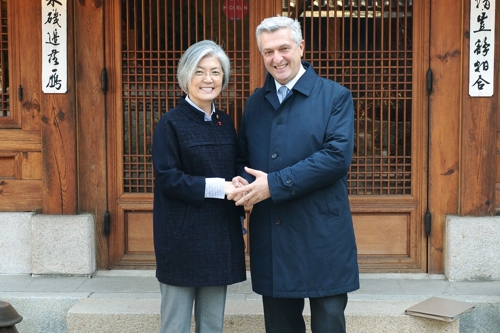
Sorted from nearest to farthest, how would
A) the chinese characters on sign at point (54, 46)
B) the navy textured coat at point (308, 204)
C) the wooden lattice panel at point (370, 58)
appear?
the navy textured coat at point (308, 204) < the chinese characters on sign at point (54, 46) < the wooden lattice panel at point (370, 58)

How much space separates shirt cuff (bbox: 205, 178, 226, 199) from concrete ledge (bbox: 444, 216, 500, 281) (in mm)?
2687

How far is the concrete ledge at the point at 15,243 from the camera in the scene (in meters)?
5.97

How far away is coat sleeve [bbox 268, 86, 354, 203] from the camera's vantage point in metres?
3.68

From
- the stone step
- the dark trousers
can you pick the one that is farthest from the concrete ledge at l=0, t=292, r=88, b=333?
the dark trousers

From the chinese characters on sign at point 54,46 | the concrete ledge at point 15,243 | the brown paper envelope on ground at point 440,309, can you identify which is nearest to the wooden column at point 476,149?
the brown paper envelope on ground at point 440,309

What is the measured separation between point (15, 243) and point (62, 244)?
46 centimetres

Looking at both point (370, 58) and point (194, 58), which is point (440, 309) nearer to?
point (370, 58)

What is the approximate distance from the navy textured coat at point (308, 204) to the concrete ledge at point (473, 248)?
2133mm

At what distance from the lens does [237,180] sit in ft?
12.6

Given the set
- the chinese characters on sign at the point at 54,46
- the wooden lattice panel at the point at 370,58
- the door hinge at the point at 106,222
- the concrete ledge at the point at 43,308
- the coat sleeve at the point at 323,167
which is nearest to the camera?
the coat sleeve at the point at 323,167

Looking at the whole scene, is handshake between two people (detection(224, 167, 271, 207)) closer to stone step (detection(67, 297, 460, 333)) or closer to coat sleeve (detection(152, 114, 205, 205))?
coat sleeve (detection(152, 114, 205, 205))

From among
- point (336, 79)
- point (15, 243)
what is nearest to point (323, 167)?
point (336, 79)

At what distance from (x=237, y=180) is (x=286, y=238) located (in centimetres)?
Answer: 43

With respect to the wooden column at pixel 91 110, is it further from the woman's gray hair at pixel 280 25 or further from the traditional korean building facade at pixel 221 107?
the woman's gray hair at pixel 280 25
